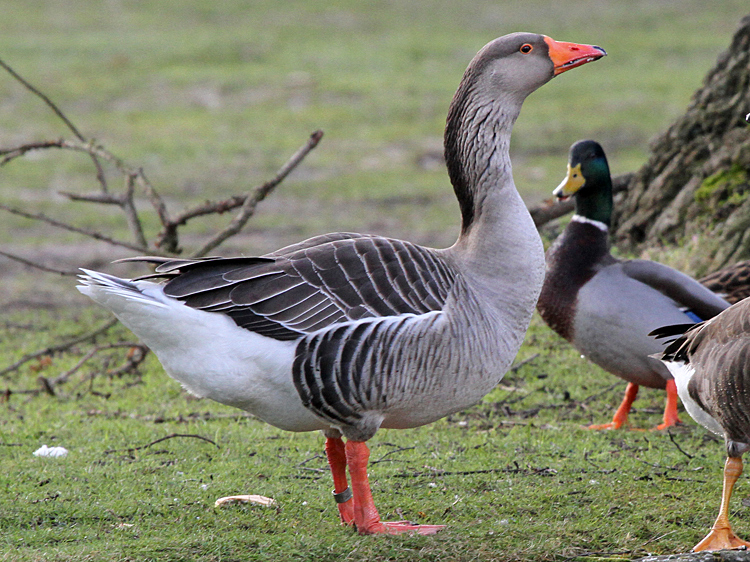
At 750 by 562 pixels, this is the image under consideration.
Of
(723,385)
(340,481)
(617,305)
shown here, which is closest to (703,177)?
(617,305)

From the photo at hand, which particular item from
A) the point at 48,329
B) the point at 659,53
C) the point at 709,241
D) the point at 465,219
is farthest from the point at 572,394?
the point at 659,53

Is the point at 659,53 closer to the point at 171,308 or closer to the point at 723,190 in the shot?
the point at 723,190

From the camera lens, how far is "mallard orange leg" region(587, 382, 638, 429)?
6.17 meters

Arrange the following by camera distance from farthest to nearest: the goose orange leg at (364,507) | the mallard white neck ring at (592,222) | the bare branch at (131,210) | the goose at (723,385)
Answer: the bare branch at (131,210) → the mallard white neck ring at (592,222) → the goose orange leg at (364,507) → the goose at (723,385)

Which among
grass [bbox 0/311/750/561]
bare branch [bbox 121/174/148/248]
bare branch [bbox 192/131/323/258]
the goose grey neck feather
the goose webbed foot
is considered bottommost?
grass [bbox 0/311/750/561]

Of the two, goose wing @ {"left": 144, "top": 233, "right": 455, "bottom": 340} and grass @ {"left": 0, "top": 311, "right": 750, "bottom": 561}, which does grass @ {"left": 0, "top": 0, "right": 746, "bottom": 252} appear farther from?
goose wing @ {"left": 144, "top": 233, "right": 455, "bottom": 340}

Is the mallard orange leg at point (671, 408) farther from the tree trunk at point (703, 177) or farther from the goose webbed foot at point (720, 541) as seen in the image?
the goose webbed foot at point (720, 541)

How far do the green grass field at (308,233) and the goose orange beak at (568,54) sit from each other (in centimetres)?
220

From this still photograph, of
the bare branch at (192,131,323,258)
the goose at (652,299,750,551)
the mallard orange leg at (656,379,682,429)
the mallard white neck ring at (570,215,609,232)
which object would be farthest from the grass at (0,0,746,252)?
the goose at (652,299,750,551)

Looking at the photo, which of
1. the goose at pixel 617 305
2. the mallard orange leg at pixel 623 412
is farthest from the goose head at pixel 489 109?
the mallard orange leg at pixel 623 412

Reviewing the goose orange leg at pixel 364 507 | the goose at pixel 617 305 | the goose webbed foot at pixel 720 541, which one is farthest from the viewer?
the goose at pixel 617 305

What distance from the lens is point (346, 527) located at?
4379mm

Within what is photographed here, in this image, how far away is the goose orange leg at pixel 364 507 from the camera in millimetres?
4227

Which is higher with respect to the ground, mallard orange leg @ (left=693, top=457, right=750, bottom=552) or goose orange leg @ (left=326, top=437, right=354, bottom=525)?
mallard orange leg @ (left=693, top=457, right=750, bottom=552)
